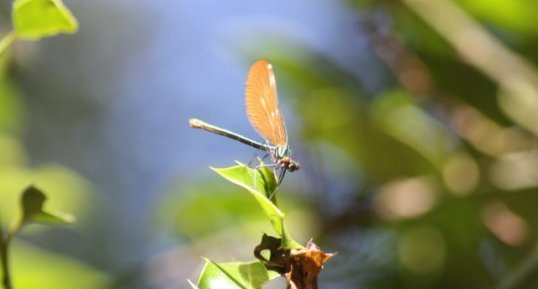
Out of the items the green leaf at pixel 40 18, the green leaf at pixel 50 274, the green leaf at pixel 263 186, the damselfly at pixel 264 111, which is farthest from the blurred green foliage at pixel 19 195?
the green leaf at pixel 263 186

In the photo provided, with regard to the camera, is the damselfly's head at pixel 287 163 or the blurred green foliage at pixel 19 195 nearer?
the damselfly's head at pixel 287 163

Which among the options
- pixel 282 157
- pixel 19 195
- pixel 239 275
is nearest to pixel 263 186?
pixel 239 275

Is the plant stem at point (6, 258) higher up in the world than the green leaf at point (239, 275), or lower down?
higher up

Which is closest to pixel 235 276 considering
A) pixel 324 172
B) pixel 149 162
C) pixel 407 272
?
pixel 407 272

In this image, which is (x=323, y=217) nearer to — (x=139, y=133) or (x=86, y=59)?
(x=139, y=133)

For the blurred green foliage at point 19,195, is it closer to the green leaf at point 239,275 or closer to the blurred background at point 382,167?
the blurred background at point 382,167

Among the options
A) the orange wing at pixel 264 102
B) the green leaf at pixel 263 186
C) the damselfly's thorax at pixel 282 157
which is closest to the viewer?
the green leaf at pixel 263 186

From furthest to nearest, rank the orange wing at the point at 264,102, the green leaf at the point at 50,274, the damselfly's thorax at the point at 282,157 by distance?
the green leaf at the point at 50,274
the damselfly's thorax at the point at 282,157
the orange wing at the point at 264,102

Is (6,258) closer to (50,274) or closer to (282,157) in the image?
(282,157)

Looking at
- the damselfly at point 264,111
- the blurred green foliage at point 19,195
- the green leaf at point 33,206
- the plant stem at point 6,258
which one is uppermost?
the blurred green foliage at point 19,195
